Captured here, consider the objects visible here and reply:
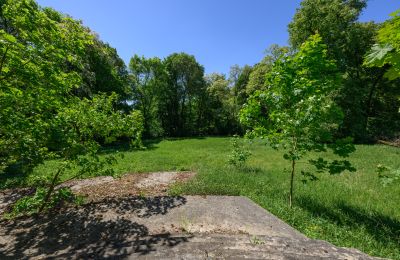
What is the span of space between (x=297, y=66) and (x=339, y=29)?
24.9 meters

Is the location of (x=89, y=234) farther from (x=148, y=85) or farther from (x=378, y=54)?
(x=148, y=85)

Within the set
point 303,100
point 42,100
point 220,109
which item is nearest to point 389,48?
point 303,100

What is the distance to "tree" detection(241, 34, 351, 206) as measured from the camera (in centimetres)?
654

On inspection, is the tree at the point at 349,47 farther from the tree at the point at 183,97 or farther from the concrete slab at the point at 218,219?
the concrete slab at the point at 218,219

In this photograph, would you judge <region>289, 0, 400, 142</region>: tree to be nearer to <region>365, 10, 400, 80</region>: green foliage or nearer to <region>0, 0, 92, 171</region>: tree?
<region>365, 10, 400, 80</region>: green foliage

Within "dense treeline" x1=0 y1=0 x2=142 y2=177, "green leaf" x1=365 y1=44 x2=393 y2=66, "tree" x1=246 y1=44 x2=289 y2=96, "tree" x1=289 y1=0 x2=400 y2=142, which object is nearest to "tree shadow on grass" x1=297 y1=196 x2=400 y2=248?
"green leaf" x1=365 y1=44 x2=393 y2=66

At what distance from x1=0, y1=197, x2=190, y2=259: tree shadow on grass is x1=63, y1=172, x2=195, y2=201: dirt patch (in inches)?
44.2

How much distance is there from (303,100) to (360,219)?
3.46m

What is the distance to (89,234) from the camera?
231 inches

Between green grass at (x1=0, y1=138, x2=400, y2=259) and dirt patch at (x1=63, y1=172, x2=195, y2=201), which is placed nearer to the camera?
green grass at (x1=0, y1=138, x2=400, y2=259)

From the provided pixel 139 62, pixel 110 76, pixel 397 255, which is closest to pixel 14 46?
pixel 397 255

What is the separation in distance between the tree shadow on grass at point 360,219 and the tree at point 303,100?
0.85 m

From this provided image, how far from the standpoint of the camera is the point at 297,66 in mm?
7121

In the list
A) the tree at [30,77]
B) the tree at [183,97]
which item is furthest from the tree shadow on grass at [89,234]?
the tree at [183,97]
